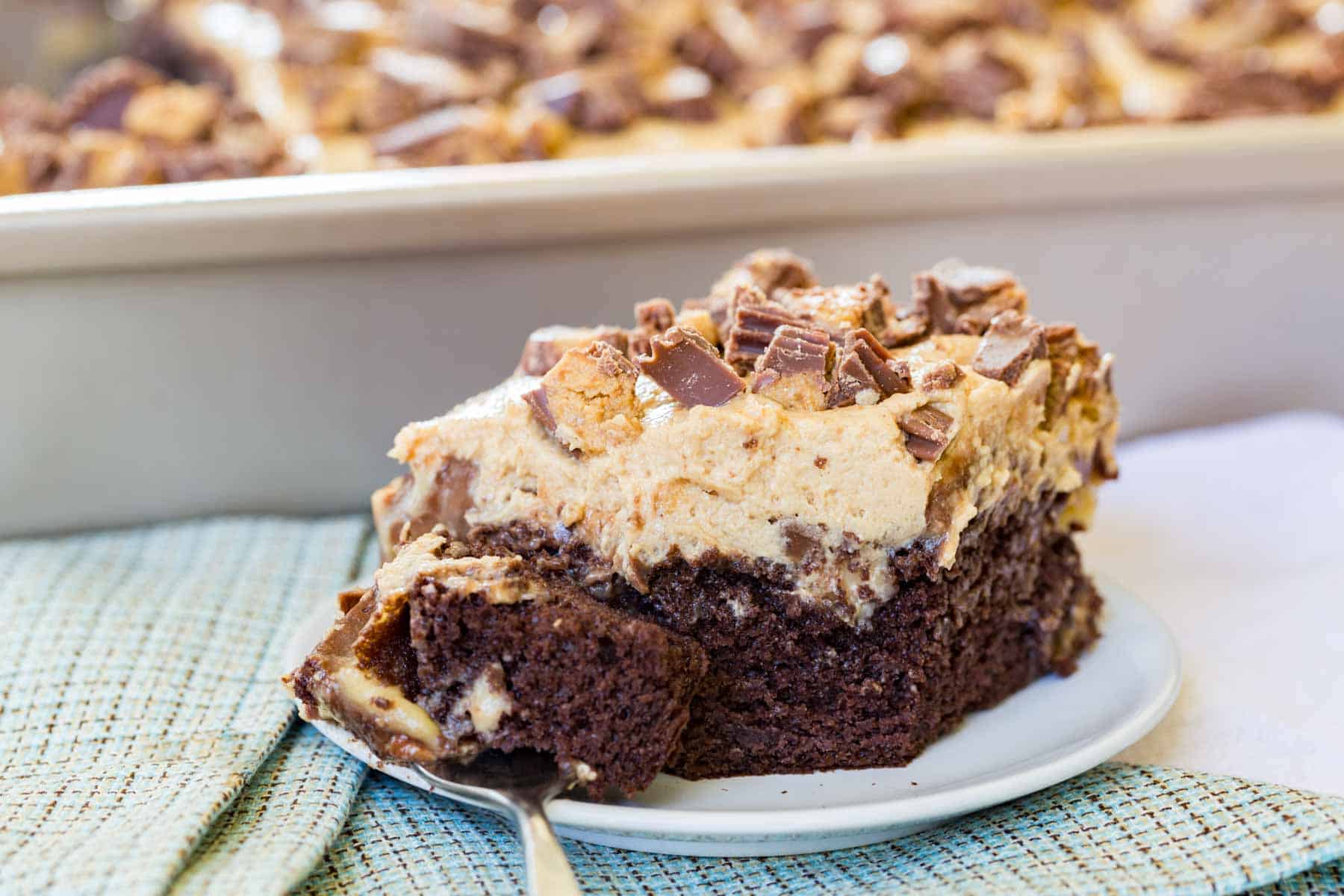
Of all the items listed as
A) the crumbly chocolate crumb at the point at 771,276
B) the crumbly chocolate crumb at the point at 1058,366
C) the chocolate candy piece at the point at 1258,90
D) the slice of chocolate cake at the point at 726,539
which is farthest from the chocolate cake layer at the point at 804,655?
the chocolate candy piece at the point at 1258,90

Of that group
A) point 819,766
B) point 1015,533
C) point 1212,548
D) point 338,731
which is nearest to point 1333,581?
point 1212,548

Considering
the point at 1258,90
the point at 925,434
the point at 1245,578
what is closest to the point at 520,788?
the point at 925,434

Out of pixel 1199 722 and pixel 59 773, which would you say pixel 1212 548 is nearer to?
pixel 1199 722

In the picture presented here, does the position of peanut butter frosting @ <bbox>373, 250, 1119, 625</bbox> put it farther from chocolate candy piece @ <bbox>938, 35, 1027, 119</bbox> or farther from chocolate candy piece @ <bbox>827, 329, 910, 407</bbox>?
chocolate candy piece @ <bbox>938, 35, 1027, 119</bbox>

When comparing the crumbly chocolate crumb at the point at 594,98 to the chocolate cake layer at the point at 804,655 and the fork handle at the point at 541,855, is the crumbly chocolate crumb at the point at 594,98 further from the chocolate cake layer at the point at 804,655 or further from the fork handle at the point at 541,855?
the fork handle at the point at 541,855

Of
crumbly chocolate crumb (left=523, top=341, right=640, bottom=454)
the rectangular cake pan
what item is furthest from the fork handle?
the rectangular cake pan
